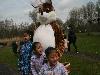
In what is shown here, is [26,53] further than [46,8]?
Yes

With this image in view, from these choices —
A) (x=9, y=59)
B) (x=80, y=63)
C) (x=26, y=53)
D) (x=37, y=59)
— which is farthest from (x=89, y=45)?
(x=37, y=59)

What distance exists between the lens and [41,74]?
6.40 meters

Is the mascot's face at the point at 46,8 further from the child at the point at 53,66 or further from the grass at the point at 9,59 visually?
the grass at the point at 9,59

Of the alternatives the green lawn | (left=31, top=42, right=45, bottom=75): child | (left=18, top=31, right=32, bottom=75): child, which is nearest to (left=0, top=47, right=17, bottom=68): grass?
the green lawn

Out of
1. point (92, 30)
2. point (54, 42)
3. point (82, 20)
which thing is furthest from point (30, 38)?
point (82, 20)

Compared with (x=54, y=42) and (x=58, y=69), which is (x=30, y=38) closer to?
(x=54, y=42)

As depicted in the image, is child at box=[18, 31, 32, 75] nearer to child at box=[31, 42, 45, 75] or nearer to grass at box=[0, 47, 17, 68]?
child at box=[31, 42, 45, 75]

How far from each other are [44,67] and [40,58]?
108cm

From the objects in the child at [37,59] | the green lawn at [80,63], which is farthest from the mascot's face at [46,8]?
the green lawn at [80,63]

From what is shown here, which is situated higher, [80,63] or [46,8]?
[46,8]

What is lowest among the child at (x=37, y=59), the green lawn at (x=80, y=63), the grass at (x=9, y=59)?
the grass at (x=9, y=59)

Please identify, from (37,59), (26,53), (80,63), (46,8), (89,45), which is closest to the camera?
(37,59)

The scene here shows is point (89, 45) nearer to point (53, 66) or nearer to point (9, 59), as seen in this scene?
point (9, 59)

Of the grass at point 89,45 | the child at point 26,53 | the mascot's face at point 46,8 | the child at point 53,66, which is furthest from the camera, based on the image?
the grass at point 89,45
